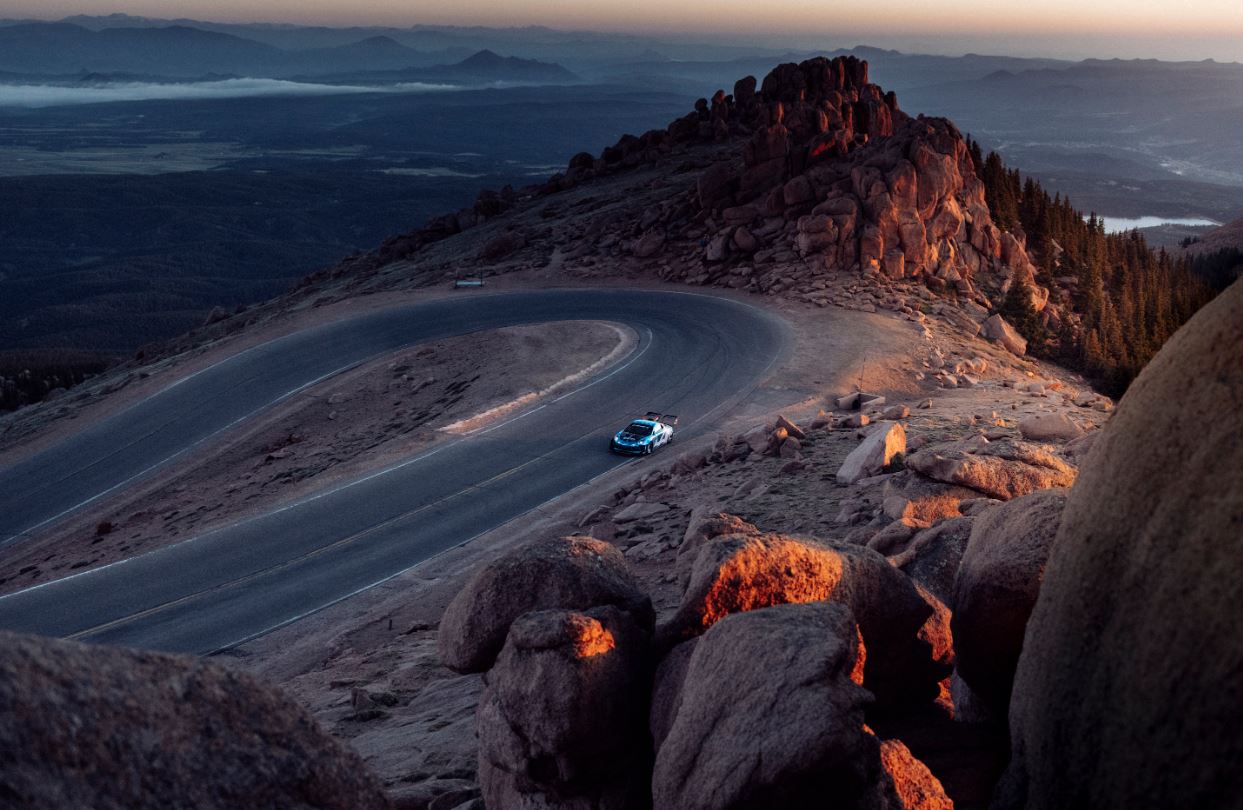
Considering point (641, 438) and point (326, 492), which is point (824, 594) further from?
point (326, 492)

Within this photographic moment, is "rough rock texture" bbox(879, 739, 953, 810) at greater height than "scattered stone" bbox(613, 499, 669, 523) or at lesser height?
greater

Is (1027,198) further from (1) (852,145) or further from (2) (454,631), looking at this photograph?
(2) (454,631)

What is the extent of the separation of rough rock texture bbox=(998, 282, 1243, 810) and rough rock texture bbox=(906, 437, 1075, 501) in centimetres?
834

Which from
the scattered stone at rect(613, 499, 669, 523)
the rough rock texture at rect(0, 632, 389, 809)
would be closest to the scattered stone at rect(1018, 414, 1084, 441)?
the scattered stone at rect(613, 499, 669, 523)

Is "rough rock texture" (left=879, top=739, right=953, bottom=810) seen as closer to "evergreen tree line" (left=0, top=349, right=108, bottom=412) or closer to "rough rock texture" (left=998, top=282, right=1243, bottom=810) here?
"rough rock texture" (left=998, top=282, right=1243, bottom=810)

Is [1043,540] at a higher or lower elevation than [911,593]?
higher

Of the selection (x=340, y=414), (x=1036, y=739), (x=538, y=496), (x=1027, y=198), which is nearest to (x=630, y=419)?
(x=538, y=496)

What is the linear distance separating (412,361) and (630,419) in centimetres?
1304

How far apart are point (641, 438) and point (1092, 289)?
41.5 m

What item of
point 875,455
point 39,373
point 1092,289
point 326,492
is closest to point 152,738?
point 875,455

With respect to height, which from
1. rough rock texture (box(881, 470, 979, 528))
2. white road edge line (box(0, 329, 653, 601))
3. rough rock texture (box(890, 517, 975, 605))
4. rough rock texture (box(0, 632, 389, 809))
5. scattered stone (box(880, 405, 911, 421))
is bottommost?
white road edge line (box(0, 329, 653, 601))

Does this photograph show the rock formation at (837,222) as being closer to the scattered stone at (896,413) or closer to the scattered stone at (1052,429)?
the scattered stone at (896,413)

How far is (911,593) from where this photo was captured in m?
11.1

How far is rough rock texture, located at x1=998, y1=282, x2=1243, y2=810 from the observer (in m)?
6.19
